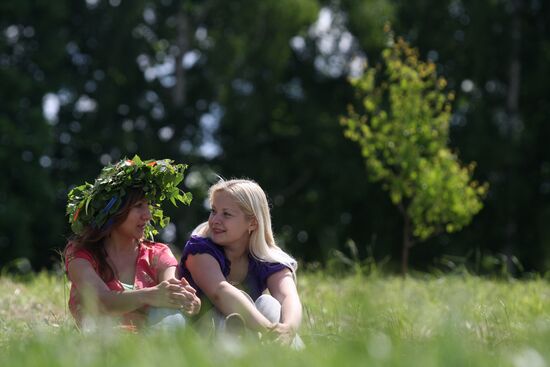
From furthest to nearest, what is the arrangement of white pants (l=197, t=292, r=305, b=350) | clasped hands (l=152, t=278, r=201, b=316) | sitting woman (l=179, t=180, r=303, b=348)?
1. sitting woman (l=179, t=180, r=303, b=348)
2. white pants (l=197, t=292, r=305, b=350)
3. clasped hands (l=152, t=278, r=201, b=316)

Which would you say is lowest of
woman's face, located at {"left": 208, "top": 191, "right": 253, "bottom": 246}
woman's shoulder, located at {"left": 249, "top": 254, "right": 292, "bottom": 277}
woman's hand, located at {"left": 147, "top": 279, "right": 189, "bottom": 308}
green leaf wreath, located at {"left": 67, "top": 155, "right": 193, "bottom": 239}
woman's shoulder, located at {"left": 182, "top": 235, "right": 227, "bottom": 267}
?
woman's shoulder, located at {"left": 249, "top": 254, "right": 292, "bottom": 277}

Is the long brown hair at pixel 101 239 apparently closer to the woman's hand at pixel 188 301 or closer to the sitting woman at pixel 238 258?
the sitting woman at pixel 238 258

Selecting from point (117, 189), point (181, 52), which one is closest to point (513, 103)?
point (181, 52)

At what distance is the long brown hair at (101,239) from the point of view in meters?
5.09

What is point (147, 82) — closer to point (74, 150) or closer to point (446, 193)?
point (74, 150)

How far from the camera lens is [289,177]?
23.4m

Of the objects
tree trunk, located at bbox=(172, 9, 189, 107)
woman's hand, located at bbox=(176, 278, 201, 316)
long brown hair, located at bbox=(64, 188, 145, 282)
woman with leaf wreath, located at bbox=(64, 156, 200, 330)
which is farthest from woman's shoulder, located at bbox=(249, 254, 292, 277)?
tree trunk, located at bbox=(172, 9, 189, 107)

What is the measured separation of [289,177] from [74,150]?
5380 mm

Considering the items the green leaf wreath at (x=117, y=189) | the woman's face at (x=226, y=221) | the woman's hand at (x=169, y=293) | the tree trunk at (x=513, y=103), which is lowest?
the tree trunk at (x=513, y=103)

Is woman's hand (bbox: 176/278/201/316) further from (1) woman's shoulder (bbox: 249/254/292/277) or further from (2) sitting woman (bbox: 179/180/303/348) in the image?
(1) woman's shoulder (bbox: 249/254/292/277)

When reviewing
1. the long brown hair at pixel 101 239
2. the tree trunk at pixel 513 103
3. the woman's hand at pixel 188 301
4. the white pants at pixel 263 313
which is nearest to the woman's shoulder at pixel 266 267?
the white pants at pixel 263 313

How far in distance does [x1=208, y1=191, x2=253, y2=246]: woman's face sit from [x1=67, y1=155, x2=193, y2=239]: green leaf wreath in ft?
1.03

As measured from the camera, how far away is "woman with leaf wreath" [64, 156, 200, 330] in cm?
489

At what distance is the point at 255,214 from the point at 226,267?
350 millimetres
